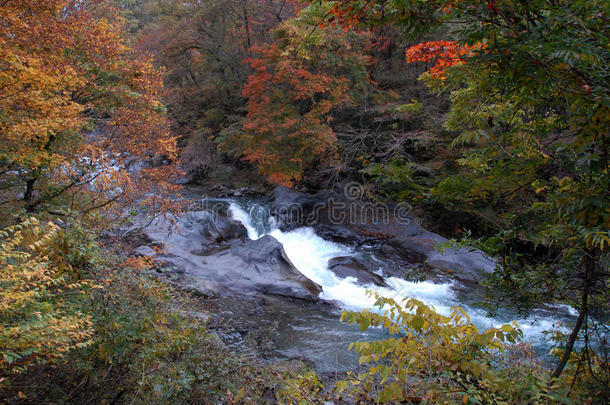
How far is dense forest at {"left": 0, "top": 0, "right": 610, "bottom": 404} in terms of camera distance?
87.7 inches

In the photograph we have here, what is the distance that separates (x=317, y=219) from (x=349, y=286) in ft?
17.7

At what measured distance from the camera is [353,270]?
10.2 metres

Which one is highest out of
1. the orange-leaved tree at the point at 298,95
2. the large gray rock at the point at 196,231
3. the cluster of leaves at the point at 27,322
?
the orange-leaved tree at the point at 298,95

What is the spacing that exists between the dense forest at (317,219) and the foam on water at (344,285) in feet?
0.27

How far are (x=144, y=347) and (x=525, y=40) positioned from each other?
13.6 ft

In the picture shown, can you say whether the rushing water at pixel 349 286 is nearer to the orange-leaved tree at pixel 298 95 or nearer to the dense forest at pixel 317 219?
the dense forest at pixel 317 219

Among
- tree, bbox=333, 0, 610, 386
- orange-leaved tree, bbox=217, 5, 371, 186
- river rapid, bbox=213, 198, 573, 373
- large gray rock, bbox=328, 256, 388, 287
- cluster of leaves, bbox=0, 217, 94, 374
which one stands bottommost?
river rapid, bbox=213, 198, 573, 373

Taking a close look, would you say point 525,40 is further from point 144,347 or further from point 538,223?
point 144,347

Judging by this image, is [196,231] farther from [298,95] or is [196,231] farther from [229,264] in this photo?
[298,95]

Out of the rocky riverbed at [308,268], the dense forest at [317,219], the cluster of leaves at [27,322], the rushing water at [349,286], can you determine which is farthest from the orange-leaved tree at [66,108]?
the rushing water at [349,286]

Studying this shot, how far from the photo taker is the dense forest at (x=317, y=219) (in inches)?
87.7

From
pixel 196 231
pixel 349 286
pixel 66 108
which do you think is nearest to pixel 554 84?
pixel 66 108

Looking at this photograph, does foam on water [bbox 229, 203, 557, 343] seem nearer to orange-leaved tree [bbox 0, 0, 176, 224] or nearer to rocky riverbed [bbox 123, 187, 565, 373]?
rocky riverbed [bbox 123, 187, 565, 373]

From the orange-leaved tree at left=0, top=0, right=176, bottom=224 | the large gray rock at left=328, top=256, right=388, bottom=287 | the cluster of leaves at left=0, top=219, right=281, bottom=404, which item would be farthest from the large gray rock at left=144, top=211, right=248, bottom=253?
the cluster of leaves at left=0, top=219, right=281, bottom=404
